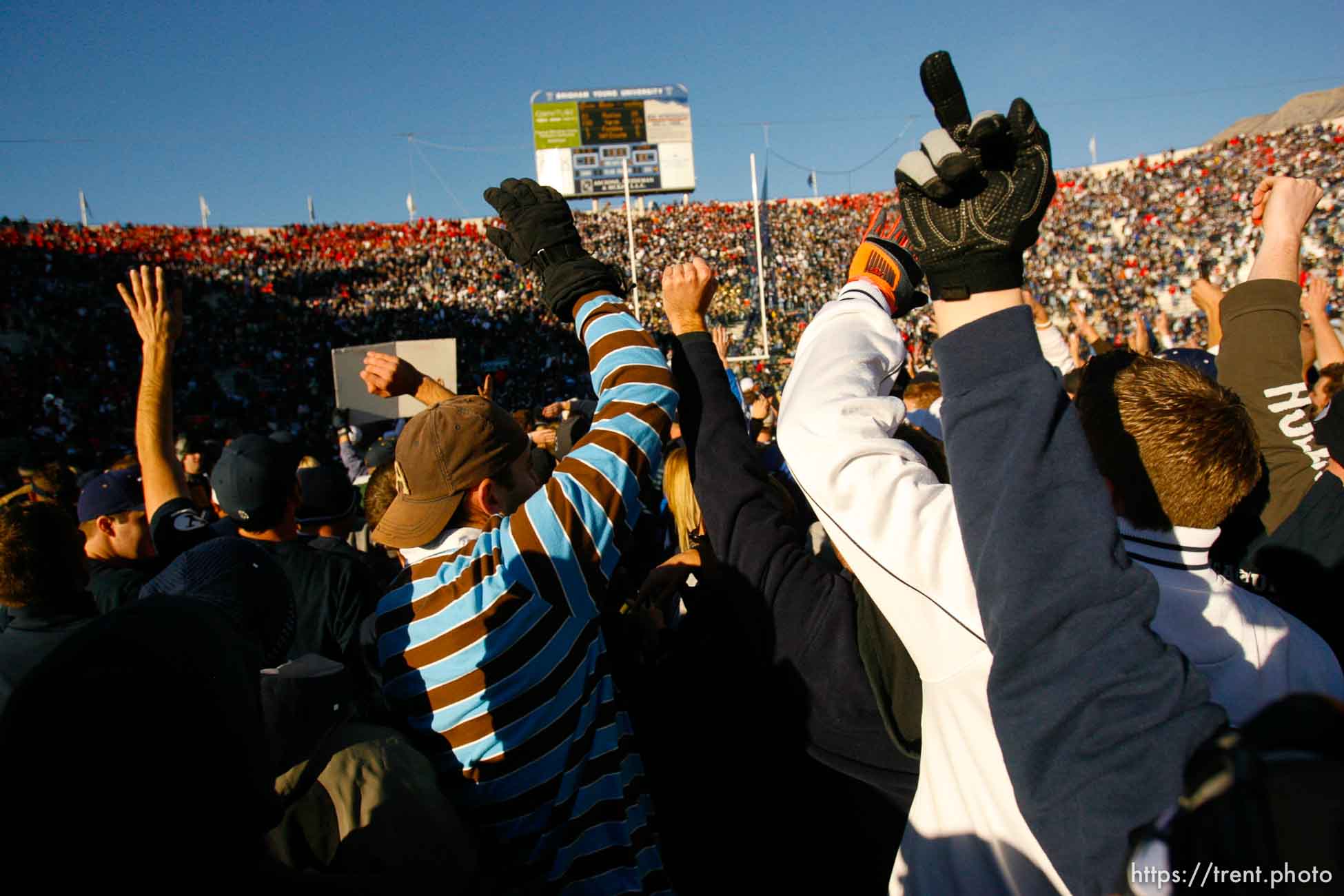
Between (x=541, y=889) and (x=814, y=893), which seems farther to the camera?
(x=814, y=893)

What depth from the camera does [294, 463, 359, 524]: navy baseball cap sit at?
3.81 m

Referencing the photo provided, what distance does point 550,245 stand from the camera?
1843mm

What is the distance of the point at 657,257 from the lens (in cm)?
3444

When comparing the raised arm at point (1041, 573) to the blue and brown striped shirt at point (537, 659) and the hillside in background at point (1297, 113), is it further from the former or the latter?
the hillside in background at point (1297, 113)

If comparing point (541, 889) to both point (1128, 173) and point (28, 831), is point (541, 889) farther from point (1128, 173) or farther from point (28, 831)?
point (1128, 173)

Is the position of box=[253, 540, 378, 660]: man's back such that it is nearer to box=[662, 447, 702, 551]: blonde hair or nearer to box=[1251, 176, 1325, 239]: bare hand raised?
box=[662, 447, 702, 551]: blonde hair

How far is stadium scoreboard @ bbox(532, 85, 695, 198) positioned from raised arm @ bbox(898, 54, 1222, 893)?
34.8m

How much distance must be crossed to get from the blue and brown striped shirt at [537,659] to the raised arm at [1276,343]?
161 centimetres

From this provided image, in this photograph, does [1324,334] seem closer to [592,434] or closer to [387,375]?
[592,434]

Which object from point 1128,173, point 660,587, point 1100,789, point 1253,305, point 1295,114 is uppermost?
point 1295,114

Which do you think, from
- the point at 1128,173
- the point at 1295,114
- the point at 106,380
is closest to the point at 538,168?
the point at 106,380

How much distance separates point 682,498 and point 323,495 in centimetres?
201

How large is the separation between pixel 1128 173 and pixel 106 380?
137 ft

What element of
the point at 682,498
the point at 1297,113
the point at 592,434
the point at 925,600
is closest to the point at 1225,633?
the point at 925,600
